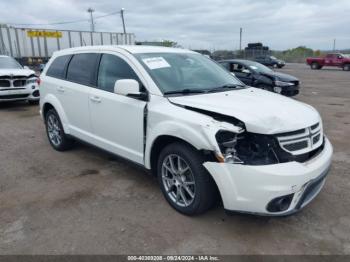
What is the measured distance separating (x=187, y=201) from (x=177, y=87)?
129 centimetres

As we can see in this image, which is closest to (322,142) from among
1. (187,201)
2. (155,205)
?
(187,201)

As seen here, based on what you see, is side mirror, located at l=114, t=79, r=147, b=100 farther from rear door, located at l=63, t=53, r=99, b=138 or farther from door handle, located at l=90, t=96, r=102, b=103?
rear door, located at l=63, t=53, r=99, b=138

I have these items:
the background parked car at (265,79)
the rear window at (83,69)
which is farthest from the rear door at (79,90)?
the background parked car at (265,79)

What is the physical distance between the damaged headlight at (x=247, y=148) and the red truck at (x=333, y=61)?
31.4 metres

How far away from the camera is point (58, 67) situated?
5.12 meters

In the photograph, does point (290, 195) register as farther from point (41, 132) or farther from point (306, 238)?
point (41, 132)

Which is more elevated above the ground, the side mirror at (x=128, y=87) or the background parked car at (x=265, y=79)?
the side mirror at (x=128, y=87)

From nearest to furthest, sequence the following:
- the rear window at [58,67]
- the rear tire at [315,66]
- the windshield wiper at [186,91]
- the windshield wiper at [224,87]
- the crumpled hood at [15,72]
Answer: the windshield wiper at [186,91], the windshield wiper at [224,87], the rear window at [58,67], the crumpled hood at [15,72], the rear tire at [315,66]

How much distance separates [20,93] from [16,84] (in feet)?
0.95

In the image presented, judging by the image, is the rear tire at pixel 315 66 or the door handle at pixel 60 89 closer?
the door handle at pixel 60 89

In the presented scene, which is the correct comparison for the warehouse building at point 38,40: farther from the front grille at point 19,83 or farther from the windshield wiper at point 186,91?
the windshield wiper at point 186,91

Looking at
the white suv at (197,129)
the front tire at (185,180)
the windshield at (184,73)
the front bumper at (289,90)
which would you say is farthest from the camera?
the front bumper at (289,90)

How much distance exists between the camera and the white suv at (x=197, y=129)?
2.72 meters

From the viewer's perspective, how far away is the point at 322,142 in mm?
3346
